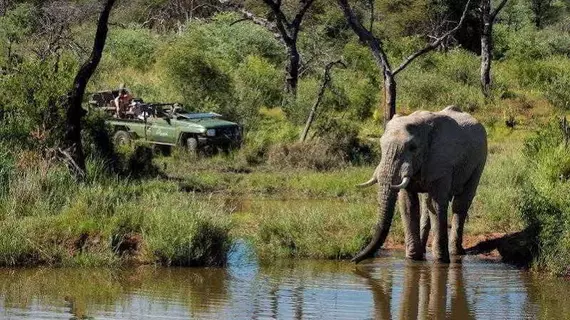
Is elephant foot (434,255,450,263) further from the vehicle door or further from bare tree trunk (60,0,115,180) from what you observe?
the vehicle door

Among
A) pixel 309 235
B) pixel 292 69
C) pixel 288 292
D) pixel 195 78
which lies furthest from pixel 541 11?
Result: pixel 288 292

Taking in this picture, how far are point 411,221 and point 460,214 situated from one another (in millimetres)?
955

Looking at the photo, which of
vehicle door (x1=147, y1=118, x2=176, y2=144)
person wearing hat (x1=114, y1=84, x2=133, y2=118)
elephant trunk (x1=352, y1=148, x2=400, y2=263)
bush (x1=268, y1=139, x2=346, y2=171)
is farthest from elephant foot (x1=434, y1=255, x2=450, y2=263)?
person wearing hat (x1=114, y1=84, x2=133, y2=118)

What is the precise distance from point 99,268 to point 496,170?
10.7 metres

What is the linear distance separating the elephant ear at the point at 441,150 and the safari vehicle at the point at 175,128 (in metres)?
11.1

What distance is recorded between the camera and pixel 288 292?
1248 centimetres

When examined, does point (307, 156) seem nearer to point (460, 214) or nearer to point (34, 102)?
point (34, 102)

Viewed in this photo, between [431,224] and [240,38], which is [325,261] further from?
[240,38]

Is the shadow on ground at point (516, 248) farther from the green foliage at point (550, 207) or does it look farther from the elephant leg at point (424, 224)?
the elephant leg at point (424, 224)

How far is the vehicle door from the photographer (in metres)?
26.2

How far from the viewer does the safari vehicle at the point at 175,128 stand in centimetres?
2591

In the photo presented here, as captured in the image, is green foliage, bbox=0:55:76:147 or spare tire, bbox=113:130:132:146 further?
spare tire, bbox=113:130:132:146

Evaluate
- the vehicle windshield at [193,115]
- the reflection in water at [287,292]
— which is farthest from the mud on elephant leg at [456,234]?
the vehicle windshield at [193,115]

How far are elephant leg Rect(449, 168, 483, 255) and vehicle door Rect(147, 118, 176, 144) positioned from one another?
11543 millimetres
